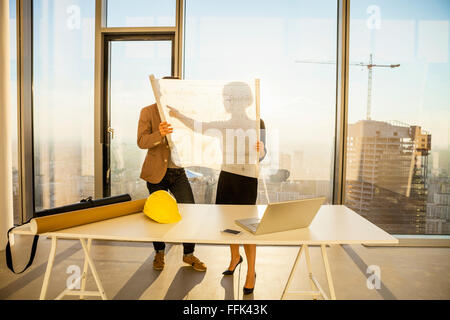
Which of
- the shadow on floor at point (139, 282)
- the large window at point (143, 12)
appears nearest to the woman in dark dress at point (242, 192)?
the shadow on floor at point (139, 282)

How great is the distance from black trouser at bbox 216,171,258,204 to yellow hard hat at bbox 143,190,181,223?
2.29 feet

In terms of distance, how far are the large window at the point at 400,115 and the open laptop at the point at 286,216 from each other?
7.25 feet

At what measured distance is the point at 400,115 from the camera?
3.31m

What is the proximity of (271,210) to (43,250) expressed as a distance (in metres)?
2.78

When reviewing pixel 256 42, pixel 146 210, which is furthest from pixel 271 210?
pixel 256 42

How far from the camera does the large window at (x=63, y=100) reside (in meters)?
3.48

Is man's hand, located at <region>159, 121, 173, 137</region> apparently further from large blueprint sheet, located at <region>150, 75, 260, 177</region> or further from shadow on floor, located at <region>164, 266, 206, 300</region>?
shadow on floor, located at <region>164, 266, 206, 300</region>

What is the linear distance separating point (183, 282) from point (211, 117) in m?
1.35

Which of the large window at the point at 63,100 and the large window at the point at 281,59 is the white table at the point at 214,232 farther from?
the large window at the point at 63,100

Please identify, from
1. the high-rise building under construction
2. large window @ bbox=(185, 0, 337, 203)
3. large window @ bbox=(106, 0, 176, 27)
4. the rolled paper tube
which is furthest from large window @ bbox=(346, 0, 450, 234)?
the rolled paper tube

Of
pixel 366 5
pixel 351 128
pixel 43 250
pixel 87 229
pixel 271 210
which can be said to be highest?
pixel 366 5

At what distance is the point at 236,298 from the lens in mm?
2104

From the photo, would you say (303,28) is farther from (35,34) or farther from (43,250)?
→ (43,250)

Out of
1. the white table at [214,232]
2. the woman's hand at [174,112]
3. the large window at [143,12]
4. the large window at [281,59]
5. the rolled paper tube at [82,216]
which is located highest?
the large window at [143,12]
